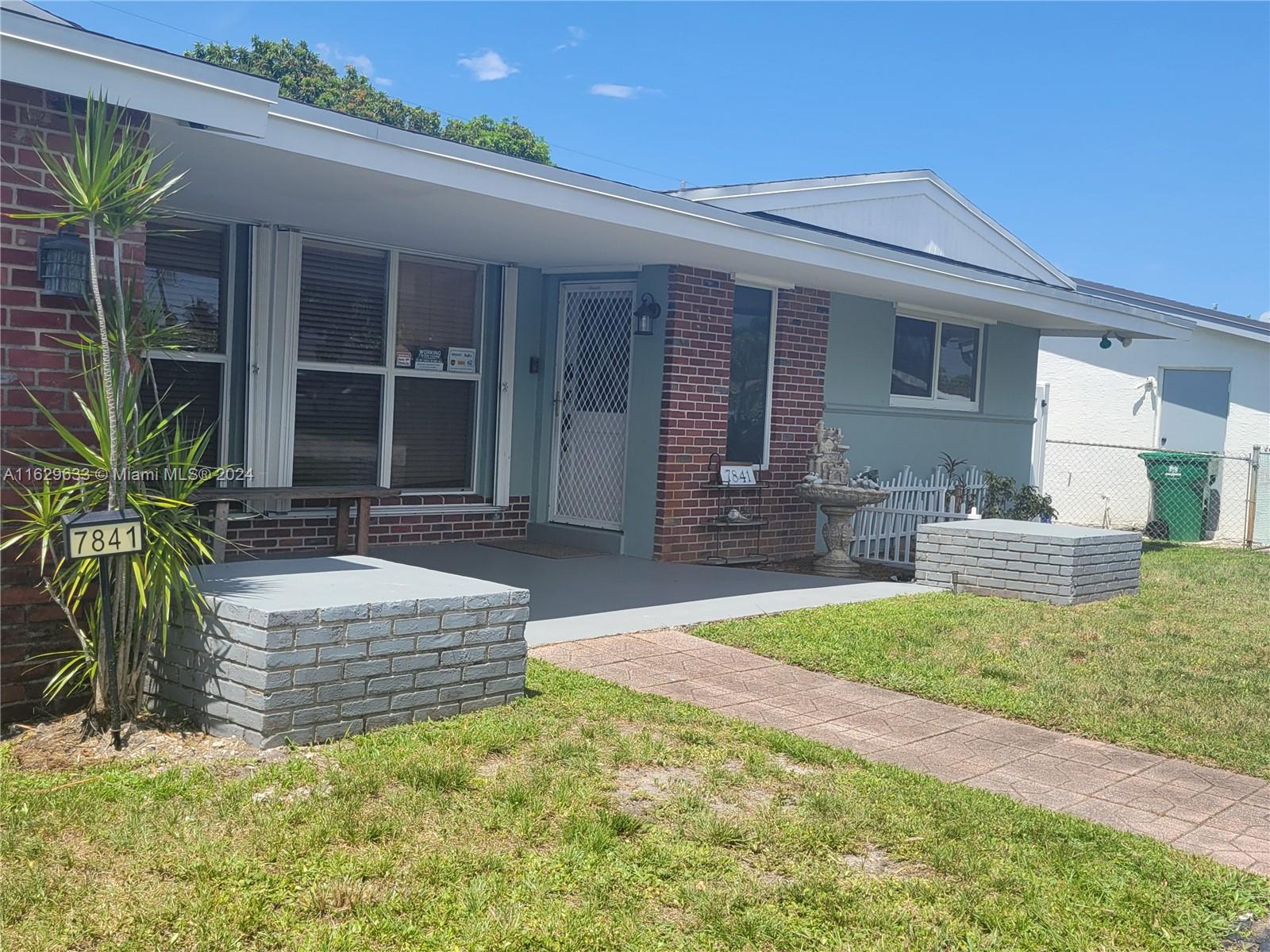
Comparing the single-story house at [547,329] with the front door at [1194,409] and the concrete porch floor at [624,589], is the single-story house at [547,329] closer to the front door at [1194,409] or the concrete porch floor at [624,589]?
the concrete porch floor at [624,589]

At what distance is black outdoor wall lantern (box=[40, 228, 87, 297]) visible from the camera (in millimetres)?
4457

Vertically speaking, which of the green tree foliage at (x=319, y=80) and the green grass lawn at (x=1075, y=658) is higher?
the green tree foliage at (x=319, y=80)

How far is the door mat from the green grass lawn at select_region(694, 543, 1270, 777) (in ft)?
8.67

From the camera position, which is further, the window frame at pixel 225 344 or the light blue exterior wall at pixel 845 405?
the light blue exterior wall at pixel 845 405

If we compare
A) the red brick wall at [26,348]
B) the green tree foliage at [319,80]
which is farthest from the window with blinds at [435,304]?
the green tree foliage at [319,80]

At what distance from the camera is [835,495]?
34.0ft

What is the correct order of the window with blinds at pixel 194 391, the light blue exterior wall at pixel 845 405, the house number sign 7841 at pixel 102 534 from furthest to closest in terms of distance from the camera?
1. the light blue exterior wall at pixel 845 405
2. the window with blinds at pixel 194 391
3. the house number sign 7841 at pixel 102 534

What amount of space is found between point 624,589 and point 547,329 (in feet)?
10.7

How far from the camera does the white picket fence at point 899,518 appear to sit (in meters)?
11.5

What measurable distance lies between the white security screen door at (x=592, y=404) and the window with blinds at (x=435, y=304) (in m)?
0.97

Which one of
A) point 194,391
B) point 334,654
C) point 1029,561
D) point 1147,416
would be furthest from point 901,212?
point 334,654

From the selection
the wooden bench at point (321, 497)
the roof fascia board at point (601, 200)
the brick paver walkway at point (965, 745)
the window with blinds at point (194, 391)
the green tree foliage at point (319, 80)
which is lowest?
the brick paver walkway at point (965, 745)

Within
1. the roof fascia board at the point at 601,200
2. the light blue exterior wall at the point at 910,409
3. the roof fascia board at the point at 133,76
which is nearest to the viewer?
the roof fascia board at the point at 133,76

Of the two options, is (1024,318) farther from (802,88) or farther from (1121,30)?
(802,88)
